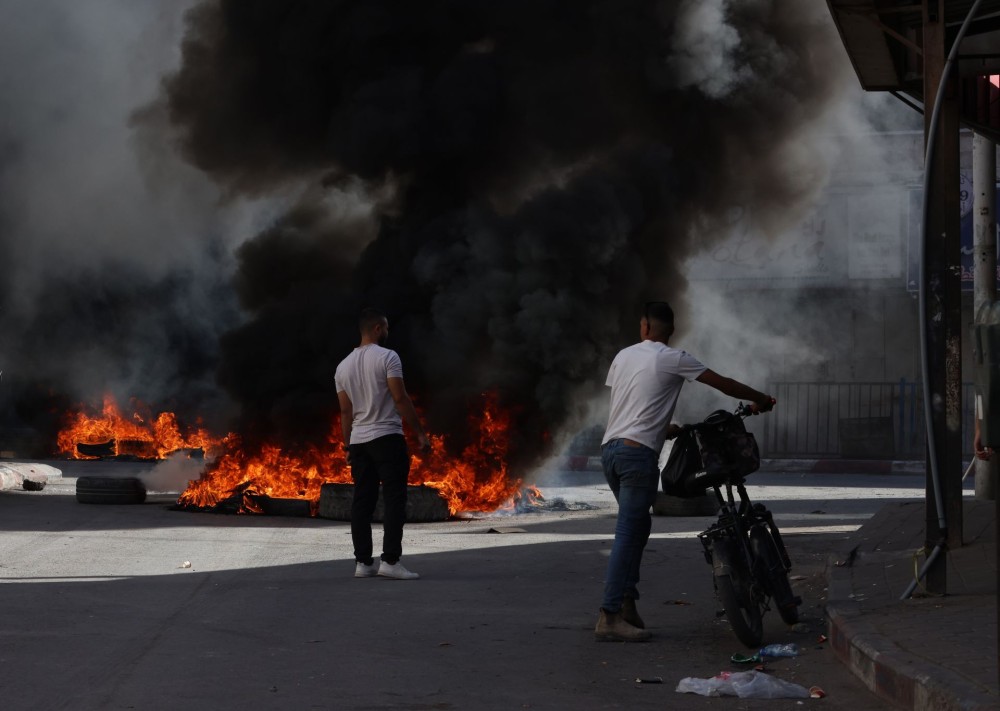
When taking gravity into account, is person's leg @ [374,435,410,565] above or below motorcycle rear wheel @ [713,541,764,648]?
above

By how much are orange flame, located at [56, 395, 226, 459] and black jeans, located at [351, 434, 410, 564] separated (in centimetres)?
1246

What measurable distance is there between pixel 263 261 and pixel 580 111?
4256 mm

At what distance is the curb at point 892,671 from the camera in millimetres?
3948

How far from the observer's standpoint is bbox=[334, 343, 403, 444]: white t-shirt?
801cm

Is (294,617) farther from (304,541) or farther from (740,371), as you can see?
(740,371)

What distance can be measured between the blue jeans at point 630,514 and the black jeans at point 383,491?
2.20m

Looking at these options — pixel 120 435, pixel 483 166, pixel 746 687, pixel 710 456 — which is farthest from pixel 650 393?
pixel 120 435

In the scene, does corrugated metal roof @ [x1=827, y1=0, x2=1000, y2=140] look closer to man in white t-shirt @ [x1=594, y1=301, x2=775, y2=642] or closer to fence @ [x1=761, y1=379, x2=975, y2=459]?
man in white t-shirt @ [x1=594, y1=301, x2=775, y2=642]

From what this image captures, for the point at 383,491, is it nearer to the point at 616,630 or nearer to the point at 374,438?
the point at 374,438

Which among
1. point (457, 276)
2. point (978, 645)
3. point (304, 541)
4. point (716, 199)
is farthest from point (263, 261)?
point (978, 645)

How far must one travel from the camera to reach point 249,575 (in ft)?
25.4

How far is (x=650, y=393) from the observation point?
5.86m

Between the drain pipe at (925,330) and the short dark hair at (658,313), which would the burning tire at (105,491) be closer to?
the short dark hair at (658,313)

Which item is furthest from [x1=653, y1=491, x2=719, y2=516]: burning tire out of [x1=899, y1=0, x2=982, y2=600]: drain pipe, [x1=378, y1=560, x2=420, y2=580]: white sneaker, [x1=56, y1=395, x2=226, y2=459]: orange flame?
[x1=56, y1=395, x2=226, y2=459]: orange flame
